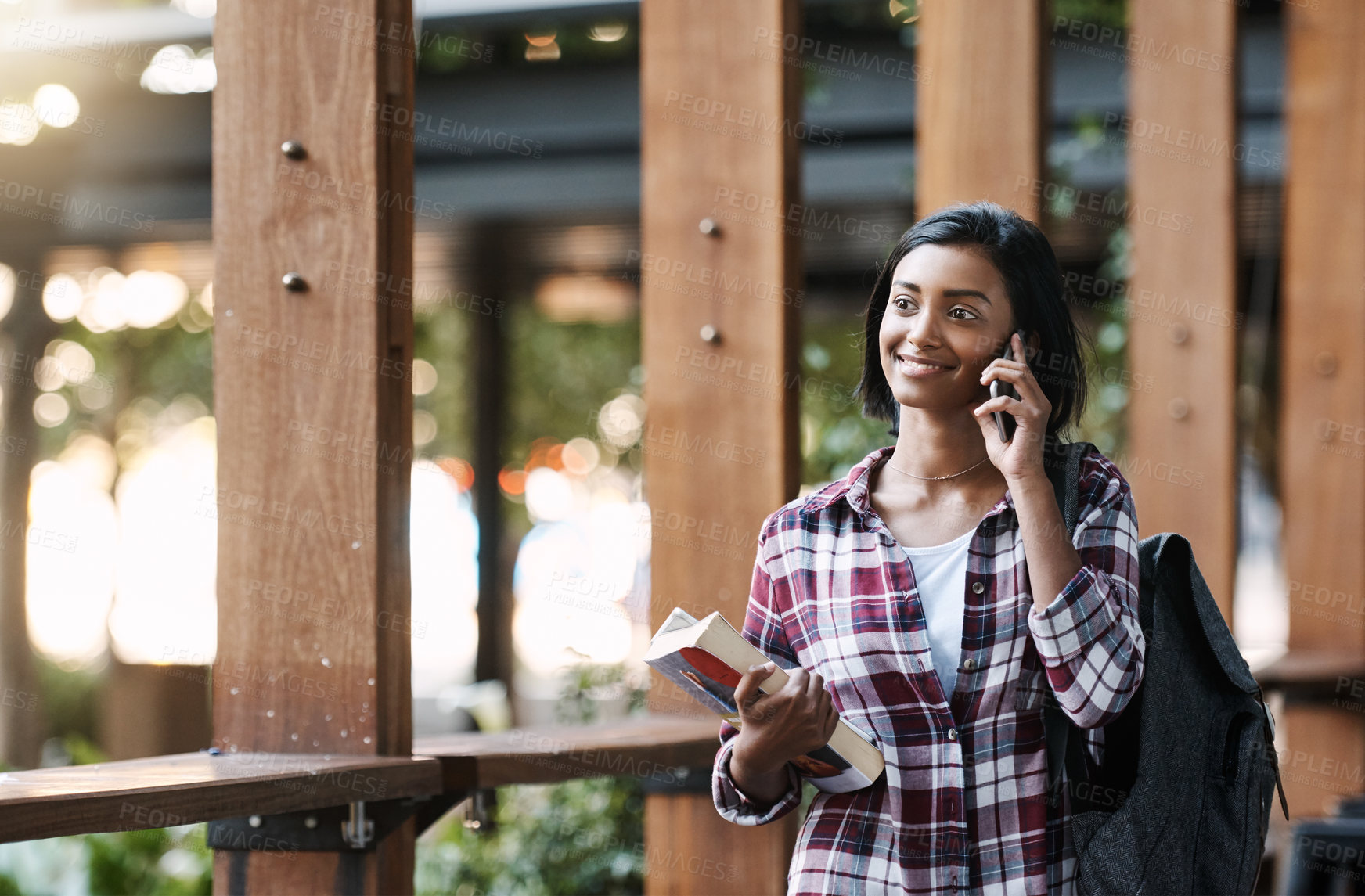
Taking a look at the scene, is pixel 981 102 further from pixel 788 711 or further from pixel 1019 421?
pixel 788 711

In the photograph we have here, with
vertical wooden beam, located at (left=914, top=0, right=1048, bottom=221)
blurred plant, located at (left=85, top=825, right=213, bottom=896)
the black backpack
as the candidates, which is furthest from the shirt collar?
blurred plant, located at (left=85, top=825, right=213, bottom=896)

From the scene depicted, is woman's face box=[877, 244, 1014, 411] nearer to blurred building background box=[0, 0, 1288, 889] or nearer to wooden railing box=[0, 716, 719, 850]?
blurred building background box=[0, 0, 1288, 889]

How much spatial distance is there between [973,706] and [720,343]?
1.38 meters

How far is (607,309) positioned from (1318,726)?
8646 millimetres

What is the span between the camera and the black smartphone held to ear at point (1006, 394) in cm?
163

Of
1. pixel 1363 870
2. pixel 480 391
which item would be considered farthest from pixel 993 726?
pixel 480 391

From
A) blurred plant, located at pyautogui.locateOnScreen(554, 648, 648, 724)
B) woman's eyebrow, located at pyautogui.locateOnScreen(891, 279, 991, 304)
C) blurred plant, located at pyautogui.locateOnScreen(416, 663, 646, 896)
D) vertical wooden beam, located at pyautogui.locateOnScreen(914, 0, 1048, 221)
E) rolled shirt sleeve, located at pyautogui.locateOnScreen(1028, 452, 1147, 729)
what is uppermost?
vertical wooden beam, located at pyautogui.locateOnScreen(914, 0, 1048, 221)

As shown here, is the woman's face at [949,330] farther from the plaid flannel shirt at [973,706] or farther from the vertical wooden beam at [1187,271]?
the vertical wooden beam at [1187,271]

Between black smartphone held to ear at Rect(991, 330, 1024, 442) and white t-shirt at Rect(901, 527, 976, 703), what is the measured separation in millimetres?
126

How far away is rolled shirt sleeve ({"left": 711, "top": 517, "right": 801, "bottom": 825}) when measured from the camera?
67.9 inches

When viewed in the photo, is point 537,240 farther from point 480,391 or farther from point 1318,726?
point 1318,726

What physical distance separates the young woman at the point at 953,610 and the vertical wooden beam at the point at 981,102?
66.3 inches

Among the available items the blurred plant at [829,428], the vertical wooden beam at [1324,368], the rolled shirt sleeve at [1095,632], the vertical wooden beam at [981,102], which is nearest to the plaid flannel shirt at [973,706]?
the rolled shirt sleeve at [1095,632]

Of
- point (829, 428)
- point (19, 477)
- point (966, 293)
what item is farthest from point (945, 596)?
point (19, 477)
